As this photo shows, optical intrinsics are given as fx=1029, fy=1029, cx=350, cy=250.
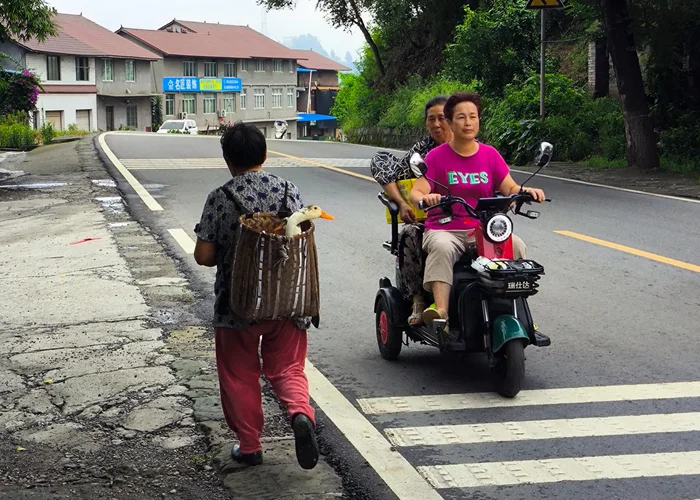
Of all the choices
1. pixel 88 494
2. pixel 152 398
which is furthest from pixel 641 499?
pixel 152 398

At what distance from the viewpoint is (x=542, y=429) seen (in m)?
5.25

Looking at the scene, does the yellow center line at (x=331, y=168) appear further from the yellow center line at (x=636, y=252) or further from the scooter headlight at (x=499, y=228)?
the scooter headlight at (x=499, y=228)

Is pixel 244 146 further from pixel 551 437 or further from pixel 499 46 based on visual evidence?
pixel 499 46

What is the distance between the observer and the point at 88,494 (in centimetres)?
446

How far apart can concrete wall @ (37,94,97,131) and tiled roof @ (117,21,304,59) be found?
Answer: 10.6 metres

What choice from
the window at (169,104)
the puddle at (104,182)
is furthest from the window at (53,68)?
the puddle at (104,182)

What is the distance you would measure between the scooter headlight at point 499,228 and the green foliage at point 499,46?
2199cm

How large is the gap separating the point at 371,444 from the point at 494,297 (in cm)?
126

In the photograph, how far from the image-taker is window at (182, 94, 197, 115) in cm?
8000

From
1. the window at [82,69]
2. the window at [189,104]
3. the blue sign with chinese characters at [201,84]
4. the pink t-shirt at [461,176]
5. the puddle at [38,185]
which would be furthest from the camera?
the window at [189,104]

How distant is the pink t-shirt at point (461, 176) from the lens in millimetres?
6238

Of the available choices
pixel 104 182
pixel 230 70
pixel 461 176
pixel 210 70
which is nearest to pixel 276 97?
pixel 230 70

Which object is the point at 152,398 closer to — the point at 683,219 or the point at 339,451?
the point at 339,451

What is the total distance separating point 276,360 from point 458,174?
204 cm
